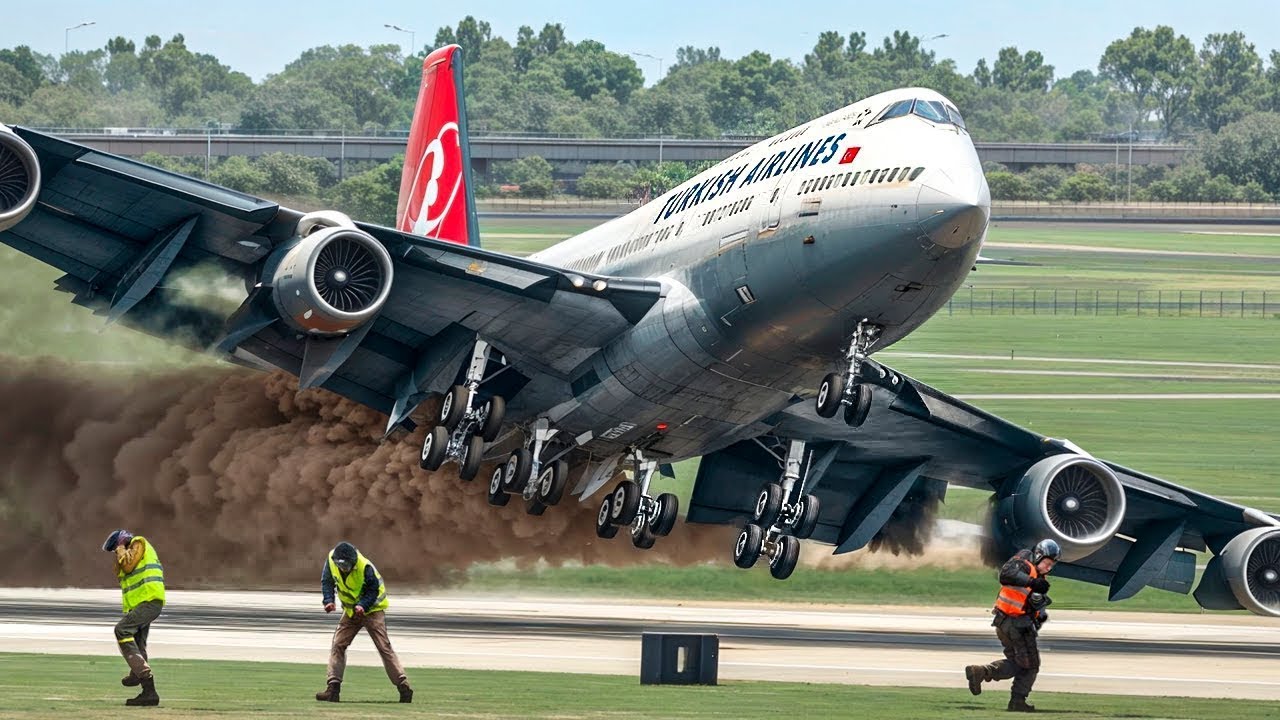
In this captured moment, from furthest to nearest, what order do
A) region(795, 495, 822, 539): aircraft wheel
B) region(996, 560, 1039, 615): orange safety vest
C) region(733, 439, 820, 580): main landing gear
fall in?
region(733, 439, 820, 580): main landing gear
region(795, 495, 822, 539): aircraft wheel
region(996, 560, 1039, 615): orange safety vest

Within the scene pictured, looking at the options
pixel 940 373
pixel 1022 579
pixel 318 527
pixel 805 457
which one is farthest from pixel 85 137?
pixel 1022 579

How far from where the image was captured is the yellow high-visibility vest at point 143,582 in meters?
29.3

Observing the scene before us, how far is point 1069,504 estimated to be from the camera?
4519 centimetres

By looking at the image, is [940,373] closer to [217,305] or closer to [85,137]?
[217,305]

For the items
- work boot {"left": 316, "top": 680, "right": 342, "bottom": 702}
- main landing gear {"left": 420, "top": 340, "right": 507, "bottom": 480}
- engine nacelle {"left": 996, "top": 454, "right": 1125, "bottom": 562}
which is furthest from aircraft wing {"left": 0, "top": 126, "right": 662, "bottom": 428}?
engine nacelle {"left": 996, "top": 454, "right": 1125, "bottom": 562}

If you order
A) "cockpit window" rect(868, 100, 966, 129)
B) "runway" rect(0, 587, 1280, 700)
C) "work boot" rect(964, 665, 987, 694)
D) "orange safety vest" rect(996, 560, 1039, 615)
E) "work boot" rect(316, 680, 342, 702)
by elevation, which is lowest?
"runway" rect(0, 587, 1280, 700)

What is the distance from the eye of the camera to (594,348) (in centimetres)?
3909

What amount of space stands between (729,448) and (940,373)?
53.8 meters

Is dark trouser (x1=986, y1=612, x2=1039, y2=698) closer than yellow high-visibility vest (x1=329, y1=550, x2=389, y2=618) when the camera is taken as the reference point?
No

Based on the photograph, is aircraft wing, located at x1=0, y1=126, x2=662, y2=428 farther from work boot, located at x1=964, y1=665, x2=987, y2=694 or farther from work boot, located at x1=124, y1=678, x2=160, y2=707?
work boot, located at x1=964, y1=665, x2=987, y2=694

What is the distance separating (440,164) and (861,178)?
21768 millimetres

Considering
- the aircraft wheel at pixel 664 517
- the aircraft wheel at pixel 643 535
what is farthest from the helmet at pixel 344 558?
the aircraft wheel at pixel 664 517

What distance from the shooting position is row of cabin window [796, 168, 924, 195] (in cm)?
3300

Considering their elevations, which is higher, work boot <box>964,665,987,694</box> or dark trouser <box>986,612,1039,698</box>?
dark trouser <box>986,612,1039,698</box>
